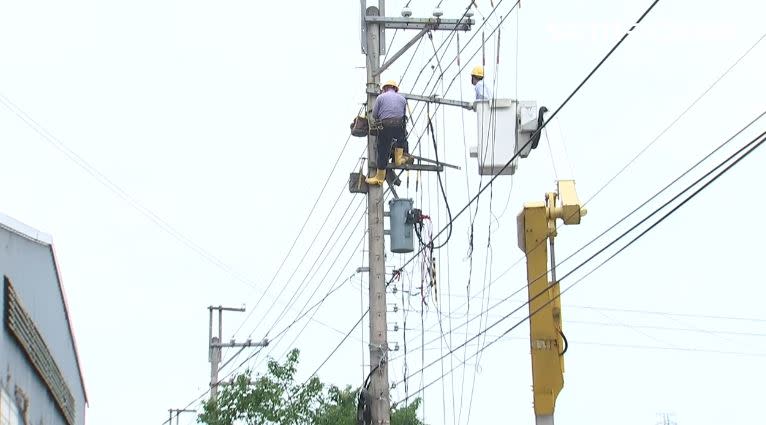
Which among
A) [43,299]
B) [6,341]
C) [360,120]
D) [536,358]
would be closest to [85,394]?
[360,120]

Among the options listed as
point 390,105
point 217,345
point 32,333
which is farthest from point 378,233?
point 217,345

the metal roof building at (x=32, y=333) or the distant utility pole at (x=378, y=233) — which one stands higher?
the distant utility pole at (x=378, y=233)

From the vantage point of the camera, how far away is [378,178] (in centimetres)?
2053

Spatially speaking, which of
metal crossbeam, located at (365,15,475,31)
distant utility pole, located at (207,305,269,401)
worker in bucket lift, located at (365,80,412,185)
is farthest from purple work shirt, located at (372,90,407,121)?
distant utility pole, located at (207,305,269,401)

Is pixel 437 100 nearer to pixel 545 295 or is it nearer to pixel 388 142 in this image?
pixel 388 142

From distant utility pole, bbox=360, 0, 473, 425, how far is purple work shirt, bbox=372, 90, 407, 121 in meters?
0.71

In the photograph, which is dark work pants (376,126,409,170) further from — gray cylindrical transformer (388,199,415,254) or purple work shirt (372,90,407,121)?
gray cylindrical transformer (388,199,415,254)

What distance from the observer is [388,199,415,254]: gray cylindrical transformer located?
809 inches

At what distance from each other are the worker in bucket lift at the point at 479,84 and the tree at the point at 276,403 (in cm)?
954

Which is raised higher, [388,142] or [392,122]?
[392,122]

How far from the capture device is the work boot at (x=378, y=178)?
20.5 metres

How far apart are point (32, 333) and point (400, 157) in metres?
8.37

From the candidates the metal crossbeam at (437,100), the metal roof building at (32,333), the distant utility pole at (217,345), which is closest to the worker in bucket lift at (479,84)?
the metal crossbeam at (437,100)

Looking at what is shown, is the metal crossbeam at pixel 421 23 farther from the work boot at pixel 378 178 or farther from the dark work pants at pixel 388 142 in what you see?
the work boot at pixel 378 178
